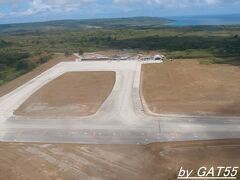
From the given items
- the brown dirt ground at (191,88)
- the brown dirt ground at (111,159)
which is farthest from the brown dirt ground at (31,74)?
the brown dirt ground at (111,159)

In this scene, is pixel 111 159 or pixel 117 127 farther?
pixel 117 127

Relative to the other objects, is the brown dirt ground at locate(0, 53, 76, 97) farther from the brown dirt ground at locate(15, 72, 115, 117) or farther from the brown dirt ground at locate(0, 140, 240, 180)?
the brown dirt ground at locate(0, 140, 240, 180)

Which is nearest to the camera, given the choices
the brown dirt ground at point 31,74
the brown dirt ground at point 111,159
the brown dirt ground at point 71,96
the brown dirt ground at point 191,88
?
the brown dirt ground at point 111,159

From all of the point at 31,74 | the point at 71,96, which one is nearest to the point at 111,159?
the point at 71,96

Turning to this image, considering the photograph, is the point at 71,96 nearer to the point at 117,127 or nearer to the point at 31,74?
the point at 117,127

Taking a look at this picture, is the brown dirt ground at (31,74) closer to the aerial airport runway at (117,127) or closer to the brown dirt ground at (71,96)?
the brown dirt ground at (71,96)
